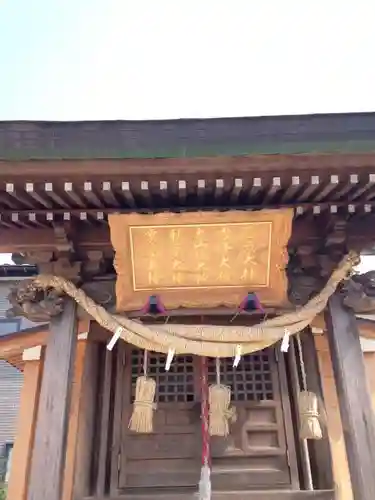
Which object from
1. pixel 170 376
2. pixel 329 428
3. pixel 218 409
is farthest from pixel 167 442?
pixel 329 428

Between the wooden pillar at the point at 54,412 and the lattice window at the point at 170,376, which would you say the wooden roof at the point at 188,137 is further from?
the lattice window at the point at 170,376

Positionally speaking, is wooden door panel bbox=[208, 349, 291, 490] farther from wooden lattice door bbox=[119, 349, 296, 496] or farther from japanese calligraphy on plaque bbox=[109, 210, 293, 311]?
japanese calligraphy on plaque bbox=[109, 210, 293, 311]

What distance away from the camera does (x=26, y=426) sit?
697 cm

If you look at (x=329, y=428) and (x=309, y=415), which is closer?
(x=309, y=415)

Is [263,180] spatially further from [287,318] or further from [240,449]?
[240,449]

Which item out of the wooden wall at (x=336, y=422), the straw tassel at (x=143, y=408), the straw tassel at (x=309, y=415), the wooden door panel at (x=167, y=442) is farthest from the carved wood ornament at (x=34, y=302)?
the wooden wall at (x=336, y=422)

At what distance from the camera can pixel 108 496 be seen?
5.16m

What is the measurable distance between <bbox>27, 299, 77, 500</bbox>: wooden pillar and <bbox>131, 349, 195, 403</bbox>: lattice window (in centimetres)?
133

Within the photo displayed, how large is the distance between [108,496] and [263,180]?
362 centimetres

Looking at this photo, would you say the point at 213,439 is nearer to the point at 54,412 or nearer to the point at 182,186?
the point at 54,412

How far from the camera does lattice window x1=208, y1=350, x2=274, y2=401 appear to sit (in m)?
5.62

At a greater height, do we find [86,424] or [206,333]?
[206,333]

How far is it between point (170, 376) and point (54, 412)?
69.1 inches

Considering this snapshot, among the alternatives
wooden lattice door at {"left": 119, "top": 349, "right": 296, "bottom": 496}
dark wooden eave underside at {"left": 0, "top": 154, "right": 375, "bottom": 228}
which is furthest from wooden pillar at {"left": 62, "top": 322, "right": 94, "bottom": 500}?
dark wooden eave underside at {"left": 0, "top": 154, "right": 375, "bottom": 228}
